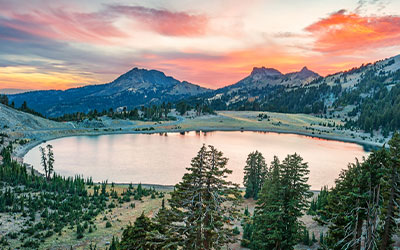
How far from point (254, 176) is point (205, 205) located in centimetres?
3477

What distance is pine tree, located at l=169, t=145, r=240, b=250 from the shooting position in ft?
40.6

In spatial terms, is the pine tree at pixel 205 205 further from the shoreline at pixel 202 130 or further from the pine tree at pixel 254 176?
the shoreline at pixel 202 130

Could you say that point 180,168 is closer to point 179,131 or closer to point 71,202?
point 71,202

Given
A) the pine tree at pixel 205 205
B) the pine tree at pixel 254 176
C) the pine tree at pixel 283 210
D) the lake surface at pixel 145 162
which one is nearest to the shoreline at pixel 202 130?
the lake surface at pixel 145 162

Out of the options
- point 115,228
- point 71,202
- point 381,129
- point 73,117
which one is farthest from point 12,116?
point 381,129

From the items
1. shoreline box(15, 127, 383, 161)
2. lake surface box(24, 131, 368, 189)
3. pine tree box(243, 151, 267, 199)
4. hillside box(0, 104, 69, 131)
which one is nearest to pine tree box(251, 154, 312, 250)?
pine tree box(243, 151, 267, 199)

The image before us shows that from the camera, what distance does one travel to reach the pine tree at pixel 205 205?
40.6ft

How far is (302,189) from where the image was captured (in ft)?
64.0

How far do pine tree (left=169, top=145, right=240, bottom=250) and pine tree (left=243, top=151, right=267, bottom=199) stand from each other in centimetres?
3390

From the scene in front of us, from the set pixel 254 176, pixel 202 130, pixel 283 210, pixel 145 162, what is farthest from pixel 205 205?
pixel 202 130

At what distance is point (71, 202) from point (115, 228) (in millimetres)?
10094

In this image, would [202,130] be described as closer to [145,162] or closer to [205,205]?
[145,162]

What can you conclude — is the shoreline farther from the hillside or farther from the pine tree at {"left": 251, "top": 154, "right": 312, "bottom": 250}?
the pine tree at {"left": 251, "top": 154, "right": 312, "bottom": 250}

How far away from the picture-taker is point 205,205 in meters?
13.4
